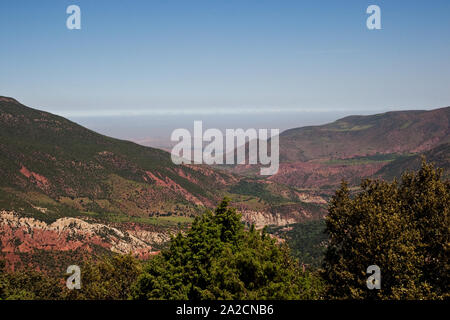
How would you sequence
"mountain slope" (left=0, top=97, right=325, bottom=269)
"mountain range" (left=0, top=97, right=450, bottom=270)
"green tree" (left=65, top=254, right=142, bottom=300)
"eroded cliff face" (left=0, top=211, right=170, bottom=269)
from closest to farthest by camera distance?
"green tree" (left=65, top=254, right=142, bottom=300)
"eroded cliff face" (left=0, top=211, right=170, bottom=269)
"mountain range" (left=0, top=97, right=450, bottom=270)
"mountain slope" (left=0, top=97, right=325, bottom=269)

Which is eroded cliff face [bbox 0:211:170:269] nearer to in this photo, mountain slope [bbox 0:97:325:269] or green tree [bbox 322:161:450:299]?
mountain slope [bbox 0:97:325:269]

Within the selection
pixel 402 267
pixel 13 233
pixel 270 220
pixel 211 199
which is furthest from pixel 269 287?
pixel 211 199

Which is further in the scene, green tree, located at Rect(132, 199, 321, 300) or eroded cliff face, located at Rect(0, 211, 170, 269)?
eroded cliff face, located at Rect(0, 211, 170, 269)

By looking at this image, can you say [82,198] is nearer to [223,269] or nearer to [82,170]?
[82,170]

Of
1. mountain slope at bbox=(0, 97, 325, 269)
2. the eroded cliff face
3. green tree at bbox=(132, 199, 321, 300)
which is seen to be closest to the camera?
green tree at bbox=(132, 199, 321, 300)

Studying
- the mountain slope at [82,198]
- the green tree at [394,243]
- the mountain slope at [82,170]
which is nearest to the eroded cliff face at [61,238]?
the mountain slope at [82,198]

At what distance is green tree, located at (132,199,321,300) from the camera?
21.0 metres

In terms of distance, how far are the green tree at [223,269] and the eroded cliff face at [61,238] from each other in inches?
1648

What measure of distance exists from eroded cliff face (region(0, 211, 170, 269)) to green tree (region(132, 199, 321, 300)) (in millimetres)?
41869

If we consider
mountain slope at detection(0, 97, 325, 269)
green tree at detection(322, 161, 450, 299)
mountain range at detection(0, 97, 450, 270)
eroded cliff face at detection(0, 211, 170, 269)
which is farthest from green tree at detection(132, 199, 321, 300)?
mountain slope at detection(0, 97, 325, 269)

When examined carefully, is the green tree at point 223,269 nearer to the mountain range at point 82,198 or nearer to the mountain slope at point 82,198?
the mountain range at point 82,198
